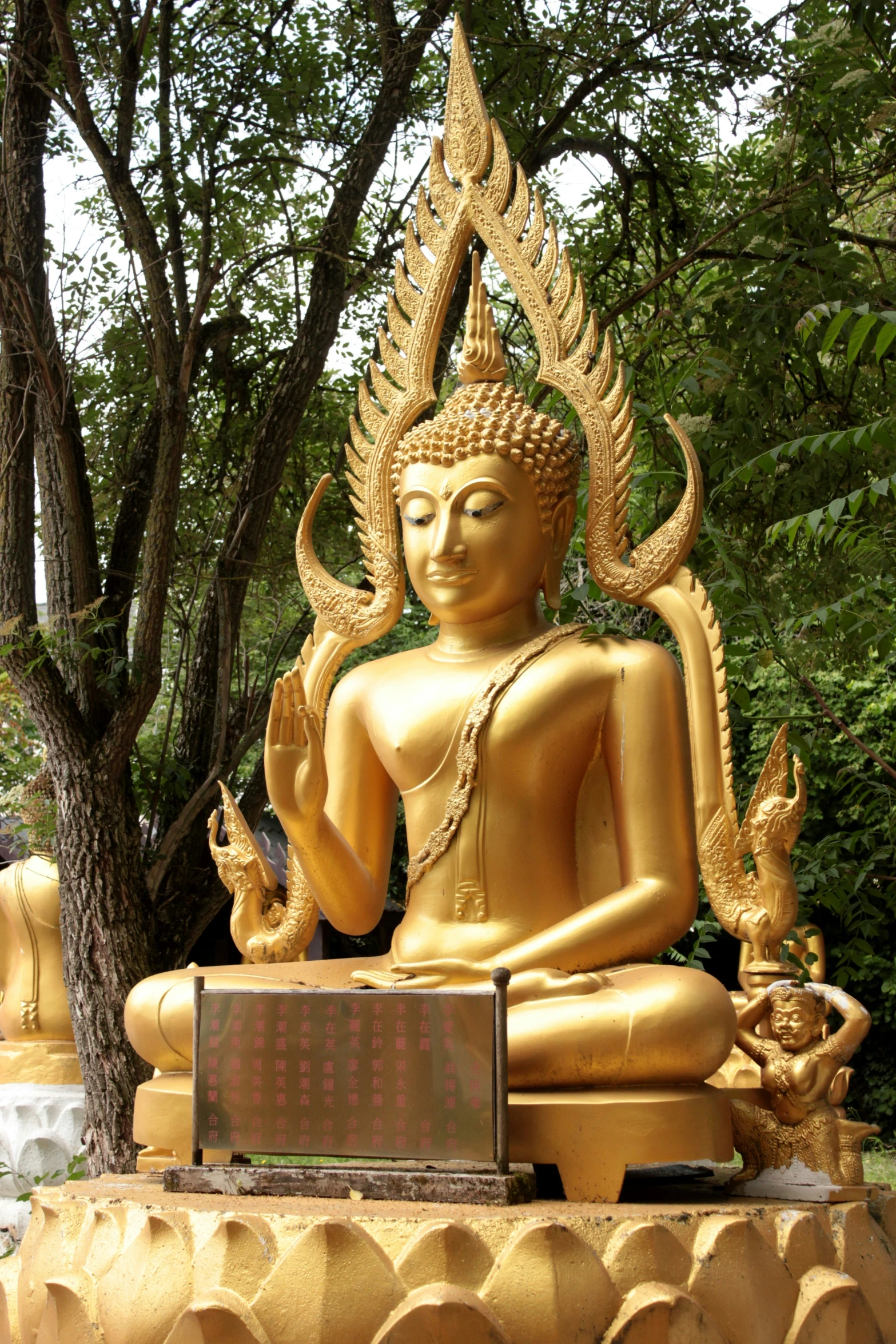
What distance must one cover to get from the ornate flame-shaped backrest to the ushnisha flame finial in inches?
4.9

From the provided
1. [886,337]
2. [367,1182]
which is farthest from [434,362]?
[367,1182]

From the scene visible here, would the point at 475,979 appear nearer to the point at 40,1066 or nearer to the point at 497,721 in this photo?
the point at 497,721

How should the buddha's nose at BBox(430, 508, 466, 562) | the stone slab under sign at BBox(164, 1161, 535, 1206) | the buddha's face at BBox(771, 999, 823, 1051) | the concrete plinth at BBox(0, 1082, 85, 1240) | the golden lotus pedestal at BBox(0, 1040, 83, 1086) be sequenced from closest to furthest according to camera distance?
the stone slab under sign at BBox(164, 1161, 535, 1206)
the buddha's face at BBox(771, 999, 823, 1051)
the buddha's nose at BBox(430, 508, 466, 562)
the concrete plinth at BBox(0, 1082, 85, 1240)
the golden lotus pedestal at BBox(0, 1040, 83, 1086)

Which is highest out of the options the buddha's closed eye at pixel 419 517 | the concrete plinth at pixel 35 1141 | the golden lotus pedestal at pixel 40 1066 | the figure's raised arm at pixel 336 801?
the buddha's closed eye at pixel 419 517

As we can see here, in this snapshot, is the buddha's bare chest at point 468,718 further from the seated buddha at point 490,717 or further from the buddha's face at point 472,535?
the buddha's face at point 472,535

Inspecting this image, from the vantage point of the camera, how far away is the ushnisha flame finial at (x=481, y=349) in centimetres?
426

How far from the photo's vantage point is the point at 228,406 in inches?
268

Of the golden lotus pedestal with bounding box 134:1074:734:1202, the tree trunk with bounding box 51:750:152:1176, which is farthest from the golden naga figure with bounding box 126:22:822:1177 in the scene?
the tree trunk with bounding box 51:750:152:1176

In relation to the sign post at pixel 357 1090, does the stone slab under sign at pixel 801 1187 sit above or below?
below

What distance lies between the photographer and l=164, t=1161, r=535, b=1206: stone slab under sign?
2809 millimetres

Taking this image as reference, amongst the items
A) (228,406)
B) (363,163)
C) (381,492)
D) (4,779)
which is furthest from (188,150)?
(4,779)

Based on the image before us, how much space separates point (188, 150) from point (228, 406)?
1295 millimetres

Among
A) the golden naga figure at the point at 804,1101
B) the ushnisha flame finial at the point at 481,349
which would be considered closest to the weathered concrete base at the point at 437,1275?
the golden naga figure at the point at 804,1101

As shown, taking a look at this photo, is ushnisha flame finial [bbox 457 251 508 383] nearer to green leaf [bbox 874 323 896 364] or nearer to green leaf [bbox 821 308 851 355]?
green leaf [bbox 821 308 851 355]
